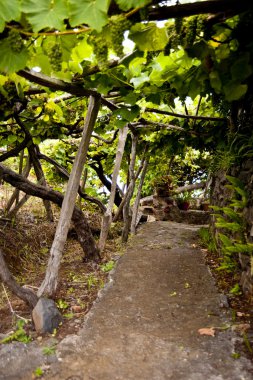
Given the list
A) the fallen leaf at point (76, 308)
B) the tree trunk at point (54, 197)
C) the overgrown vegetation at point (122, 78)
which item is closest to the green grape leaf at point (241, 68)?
the overgrown vegetation at point (122, 78)

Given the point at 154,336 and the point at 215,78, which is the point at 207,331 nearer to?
the point at 154,336

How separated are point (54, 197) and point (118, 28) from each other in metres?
3.63

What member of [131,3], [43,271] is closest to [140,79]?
[131,3]

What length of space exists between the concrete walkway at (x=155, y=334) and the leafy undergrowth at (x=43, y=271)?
0.19 meters

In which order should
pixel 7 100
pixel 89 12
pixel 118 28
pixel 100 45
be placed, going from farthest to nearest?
pixel 7 100
pixel 100 45
pixel 118 28
pixel 89 12

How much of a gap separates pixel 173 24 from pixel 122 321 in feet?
8.80

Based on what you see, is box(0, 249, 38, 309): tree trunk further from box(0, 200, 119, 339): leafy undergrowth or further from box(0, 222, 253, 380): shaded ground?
box(0, 222, 253, 380): shaded ground

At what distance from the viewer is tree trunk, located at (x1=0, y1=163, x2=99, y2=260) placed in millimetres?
4734

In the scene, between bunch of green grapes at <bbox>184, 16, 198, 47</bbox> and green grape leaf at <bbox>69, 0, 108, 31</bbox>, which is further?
bunch of green grapes at <bbox>184, 16, 198, 47</bbox>

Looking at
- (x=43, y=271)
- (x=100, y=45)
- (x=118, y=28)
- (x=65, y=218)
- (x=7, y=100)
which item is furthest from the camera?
(x=43, y=271)

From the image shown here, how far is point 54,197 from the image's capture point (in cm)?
493

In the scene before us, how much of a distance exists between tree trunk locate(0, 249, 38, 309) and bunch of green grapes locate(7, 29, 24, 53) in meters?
2.19

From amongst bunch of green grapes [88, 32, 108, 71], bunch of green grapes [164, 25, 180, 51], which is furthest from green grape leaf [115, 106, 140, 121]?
bunch of green grapes [88, 32, 108, 71]

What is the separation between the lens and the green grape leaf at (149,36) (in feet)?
5.84
